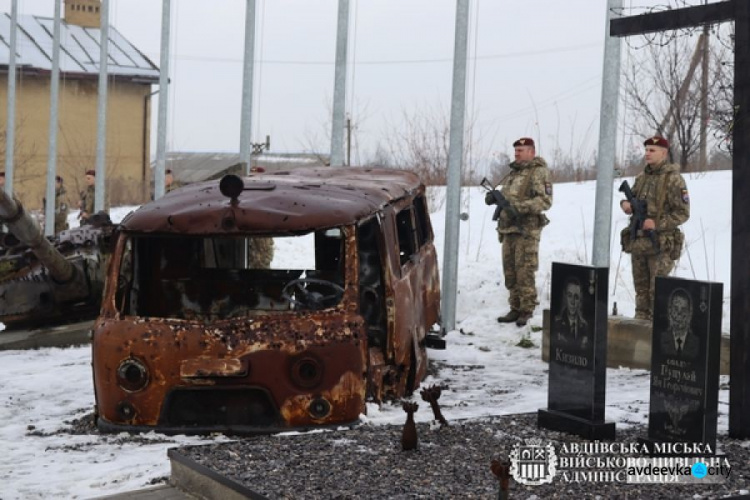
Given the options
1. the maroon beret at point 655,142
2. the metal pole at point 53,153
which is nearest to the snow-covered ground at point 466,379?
the maroon beret at point 655,142

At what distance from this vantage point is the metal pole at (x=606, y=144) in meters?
12.7

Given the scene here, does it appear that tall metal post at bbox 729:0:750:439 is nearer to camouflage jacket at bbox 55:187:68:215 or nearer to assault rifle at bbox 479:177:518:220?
assault rifle at bbox 479:177:518:220

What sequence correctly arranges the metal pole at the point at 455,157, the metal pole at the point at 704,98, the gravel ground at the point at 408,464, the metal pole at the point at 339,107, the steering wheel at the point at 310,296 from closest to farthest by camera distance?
the gravel ground at the point at 408,464 → the steering wheel at the point at 310,296 → the metal pole at the point at 455,157 → the metal pole at the point at 339,107 → the metal pole at the point at 704,98

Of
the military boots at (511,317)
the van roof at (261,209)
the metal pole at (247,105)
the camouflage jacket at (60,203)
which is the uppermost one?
the metal pole at (247,105)

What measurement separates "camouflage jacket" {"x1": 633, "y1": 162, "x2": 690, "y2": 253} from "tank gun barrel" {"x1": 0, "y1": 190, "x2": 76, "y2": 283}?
581 centimetres

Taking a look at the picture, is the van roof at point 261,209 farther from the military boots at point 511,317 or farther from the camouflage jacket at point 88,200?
the camouflage jacket at point 88,200

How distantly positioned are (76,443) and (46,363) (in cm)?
438

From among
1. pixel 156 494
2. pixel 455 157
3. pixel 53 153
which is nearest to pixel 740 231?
pixel 156 494

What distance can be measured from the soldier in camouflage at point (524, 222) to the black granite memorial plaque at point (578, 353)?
5315mm

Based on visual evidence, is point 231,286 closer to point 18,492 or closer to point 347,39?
point 18,492

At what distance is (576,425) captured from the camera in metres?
7.98

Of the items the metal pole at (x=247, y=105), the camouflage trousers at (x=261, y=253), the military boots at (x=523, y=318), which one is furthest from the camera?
the metal pole at (x=247, y=105)

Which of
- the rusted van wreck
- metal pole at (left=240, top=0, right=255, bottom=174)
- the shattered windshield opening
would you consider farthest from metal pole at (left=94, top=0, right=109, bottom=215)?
the rusted van wreck

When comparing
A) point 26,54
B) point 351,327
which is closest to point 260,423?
point 351,327
